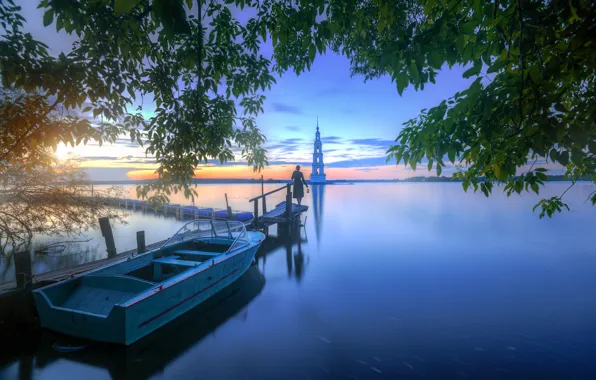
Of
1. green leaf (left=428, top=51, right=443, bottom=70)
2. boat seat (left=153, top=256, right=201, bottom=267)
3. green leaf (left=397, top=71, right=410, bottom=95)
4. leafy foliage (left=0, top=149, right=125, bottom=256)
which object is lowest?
boat seat (left=153, top=256, right=201, bottom=267)

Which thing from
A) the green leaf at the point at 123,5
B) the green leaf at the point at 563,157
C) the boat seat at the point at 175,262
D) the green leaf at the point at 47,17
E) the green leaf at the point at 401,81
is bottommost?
the boat seat at the point at 175,262

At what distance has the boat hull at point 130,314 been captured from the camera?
6.17 meters

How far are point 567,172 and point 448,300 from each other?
5946 mm

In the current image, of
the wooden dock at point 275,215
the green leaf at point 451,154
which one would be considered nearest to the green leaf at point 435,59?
the green leaf at point 451,154

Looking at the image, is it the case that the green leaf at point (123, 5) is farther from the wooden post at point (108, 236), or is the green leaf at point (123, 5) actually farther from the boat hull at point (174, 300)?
the wooden post at point (108, 236)

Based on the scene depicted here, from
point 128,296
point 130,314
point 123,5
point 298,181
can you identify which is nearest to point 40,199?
point 128,296

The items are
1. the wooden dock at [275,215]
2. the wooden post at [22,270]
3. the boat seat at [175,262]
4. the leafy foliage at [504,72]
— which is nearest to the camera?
the leafy foliage at [504,72]

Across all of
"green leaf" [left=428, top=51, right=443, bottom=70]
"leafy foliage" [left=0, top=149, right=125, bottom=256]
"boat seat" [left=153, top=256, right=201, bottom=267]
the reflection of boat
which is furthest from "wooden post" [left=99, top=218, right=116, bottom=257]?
"green leaf" [left=428, top=51, right=443, bottom=70]

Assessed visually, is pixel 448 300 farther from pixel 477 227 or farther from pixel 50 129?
pixel 477 227

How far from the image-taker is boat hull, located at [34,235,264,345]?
617cm

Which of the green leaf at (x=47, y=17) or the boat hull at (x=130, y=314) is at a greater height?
the green leaf at (x=47, y=17)

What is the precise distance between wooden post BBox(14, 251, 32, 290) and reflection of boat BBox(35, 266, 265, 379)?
4.75 feet

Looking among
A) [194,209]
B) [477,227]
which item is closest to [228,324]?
[194,209]

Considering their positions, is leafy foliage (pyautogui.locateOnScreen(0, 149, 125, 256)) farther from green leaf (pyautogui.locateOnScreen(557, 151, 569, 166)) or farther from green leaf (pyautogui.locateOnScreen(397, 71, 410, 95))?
green leaf (pyautogui.locateOnScreen(557, 151, 569, 166))
